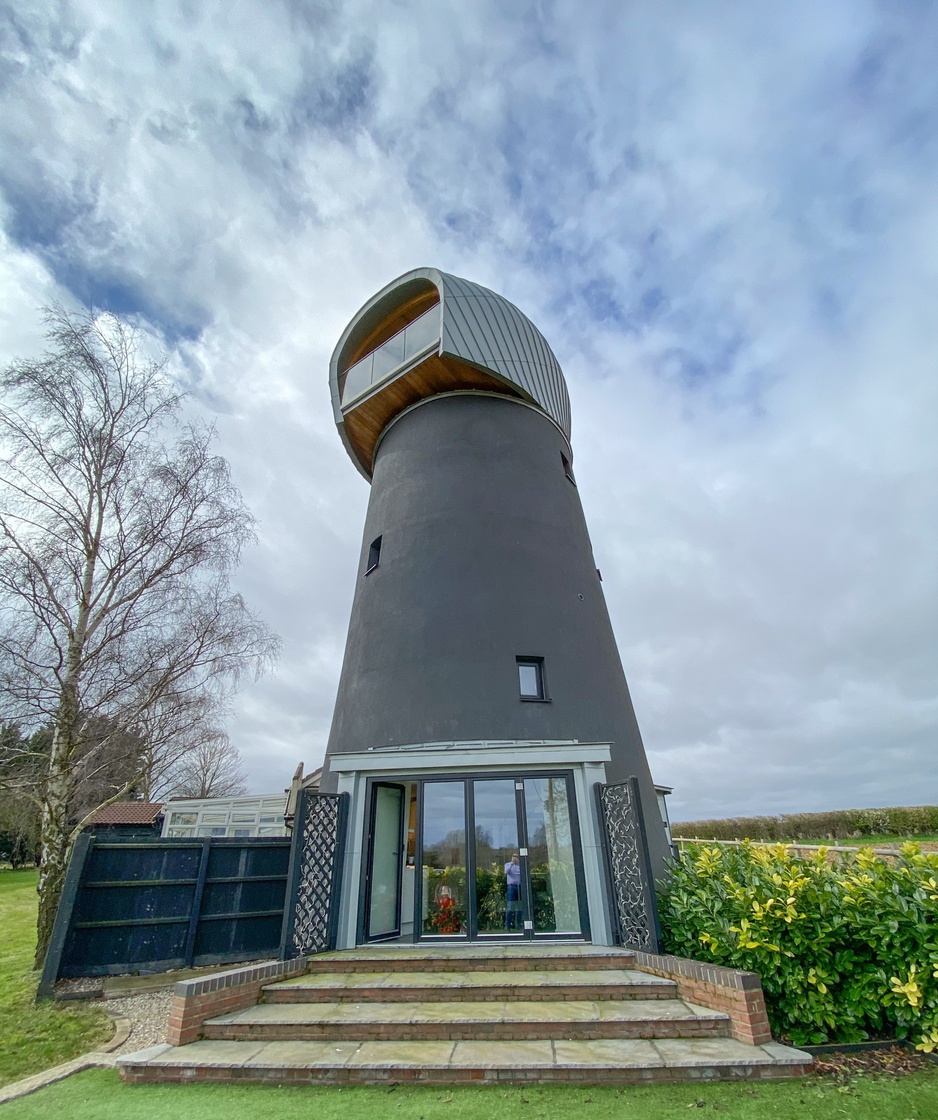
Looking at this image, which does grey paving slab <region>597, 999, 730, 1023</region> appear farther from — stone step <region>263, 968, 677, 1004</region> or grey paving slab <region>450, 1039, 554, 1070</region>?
grey paving slab <region>450, 1039, 554, 1070</region>

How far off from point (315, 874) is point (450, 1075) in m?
3.60

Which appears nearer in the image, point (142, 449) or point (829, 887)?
point (829, 887)

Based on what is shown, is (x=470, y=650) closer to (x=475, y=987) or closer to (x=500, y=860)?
(x=500, y=860)

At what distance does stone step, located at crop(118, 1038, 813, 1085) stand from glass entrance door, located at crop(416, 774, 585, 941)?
2478 mm

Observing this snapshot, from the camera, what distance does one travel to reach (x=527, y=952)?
675cm

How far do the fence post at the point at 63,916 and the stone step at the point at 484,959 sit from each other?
3.09 m

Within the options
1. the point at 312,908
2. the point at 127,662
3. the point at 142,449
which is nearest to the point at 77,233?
the point at 142,449

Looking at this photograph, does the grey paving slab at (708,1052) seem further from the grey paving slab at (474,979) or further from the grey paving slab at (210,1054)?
the grey paving slab at (210,1054)

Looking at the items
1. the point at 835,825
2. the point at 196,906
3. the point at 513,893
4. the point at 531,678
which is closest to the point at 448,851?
the point at 513,893

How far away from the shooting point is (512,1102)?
4109mm

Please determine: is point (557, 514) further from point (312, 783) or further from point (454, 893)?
point (312, 783)

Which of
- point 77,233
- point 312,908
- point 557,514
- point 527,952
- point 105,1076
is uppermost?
point 77,233

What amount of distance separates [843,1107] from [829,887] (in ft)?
6.00

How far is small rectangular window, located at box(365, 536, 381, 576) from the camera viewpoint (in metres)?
11.8
